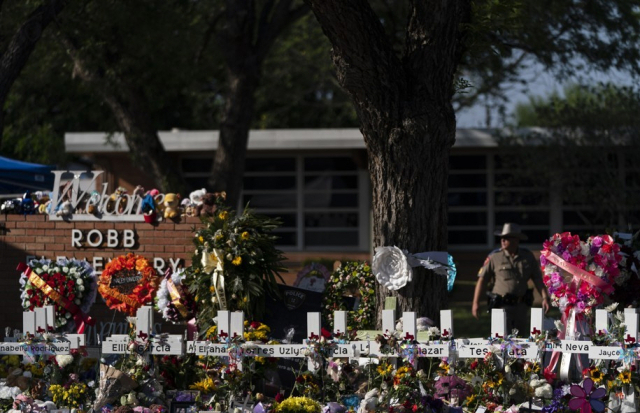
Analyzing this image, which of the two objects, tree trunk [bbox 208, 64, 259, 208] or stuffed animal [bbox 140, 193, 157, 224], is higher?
tree trunk [bbox 208, 64, 259, 208]

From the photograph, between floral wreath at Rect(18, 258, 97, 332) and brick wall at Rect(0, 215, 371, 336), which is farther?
brick wall at Rect(0, 215, 371, 336)

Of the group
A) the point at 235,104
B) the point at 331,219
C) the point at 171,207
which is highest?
the point at 235,104

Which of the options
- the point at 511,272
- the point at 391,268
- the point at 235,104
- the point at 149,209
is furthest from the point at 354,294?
the point at 235,104

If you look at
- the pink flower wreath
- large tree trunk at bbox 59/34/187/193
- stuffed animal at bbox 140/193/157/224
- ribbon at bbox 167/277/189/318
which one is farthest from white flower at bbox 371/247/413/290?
large tree trunk at bbox 59/34/187/193

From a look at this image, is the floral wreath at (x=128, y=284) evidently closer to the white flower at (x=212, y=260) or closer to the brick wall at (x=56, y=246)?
the brick wall at (x=56, y=246)

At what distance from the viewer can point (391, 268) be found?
25.0 feet

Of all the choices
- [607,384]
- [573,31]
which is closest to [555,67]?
[573,31]

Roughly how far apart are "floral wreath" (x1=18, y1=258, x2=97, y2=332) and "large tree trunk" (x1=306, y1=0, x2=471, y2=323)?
2746 millimetres

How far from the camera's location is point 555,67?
51.3 feet

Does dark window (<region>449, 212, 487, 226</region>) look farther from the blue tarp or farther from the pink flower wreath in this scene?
the pink flower wreath

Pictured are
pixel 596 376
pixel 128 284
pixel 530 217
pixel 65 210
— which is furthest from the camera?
pixel 530 217

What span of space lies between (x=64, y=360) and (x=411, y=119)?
10.8 ft

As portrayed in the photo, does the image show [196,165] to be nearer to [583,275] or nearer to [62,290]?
[62,290]

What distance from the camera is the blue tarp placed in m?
13.2
